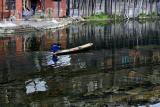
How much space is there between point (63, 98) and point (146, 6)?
259 ft

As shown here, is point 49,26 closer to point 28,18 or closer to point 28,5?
point 28,18

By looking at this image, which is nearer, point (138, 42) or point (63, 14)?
point (138, 42)

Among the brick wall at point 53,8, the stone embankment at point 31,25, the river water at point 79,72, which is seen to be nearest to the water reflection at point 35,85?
the river water at point 79,72

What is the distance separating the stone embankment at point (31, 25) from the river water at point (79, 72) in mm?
2949

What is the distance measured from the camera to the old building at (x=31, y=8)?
73125mm

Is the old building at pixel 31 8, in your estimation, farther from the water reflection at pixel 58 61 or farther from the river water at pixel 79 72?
the water reflection at pixel 58 61

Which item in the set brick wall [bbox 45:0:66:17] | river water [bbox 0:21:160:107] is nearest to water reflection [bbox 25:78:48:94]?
river water [bbox 0:21:160:107]

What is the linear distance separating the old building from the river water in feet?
39.8

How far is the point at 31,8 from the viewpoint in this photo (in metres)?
82.3

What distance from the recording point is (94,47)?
52.6m

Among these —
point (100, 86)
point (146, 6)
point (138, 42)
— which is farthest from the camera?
point (146, 6)

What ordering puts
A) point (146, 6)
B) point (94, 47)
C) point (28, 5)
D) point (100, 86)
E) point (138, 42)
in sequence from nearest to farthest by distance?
point (100, 86) → point (94, 47) → point (138, 42) → point (28, 5) → point (146, 6)

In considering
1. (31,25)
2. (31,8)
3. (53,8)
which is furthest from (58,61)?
(53,8)

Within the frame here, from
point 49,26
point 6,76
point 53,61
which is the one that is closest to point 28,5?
point 49,26
